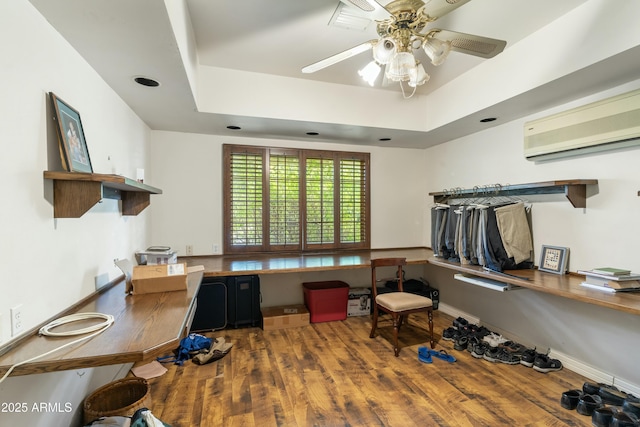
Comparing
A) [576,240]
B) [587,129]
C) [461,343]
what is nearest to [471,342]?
[461,343]

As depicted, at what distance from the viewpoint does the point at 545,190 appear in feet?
9.04

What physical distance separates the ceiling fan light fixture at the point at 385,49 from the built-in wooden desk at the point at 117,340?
73.0 inches

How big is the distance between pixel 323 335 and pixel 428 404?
1367 millimetres

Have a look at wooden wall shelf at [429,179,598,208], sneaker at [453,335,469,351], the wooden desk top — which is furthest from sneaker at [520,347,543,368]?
wooden wall shelf at [429,179,598,208]

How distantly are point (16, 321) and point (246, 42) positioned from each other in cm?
226

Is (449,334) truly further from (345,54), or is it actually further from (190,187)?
(190,187)

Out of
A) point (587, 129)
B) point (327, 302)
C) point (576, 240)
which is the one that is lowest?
point (327, 302)

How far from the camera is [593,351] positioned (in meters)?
2.42

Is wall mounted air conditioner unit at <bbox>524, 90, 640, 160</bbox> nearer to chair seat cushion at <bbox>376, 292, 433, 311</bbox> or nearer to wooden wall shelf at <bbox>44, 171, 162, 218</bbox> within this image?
chair seat cushion at <bbox>376, 292, 433, 311</bbox>

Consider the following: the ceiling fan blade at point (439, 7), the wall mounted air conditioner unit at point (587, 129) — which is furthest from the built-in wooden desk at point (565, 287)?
the ceiling fan blade at point (439, 7)

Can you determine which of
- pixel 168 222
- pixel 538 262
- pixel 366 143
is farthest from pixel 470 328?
pixel 168 222

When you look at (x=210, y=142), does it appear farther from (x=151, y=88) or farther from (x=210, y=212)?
(x=151, y=88)

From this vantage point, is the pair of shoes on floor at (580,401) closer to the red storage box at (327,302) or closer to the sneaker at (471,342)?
the sneaker at (471,342)

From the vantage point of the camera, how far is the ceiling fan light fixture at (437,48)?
1.73 meters
